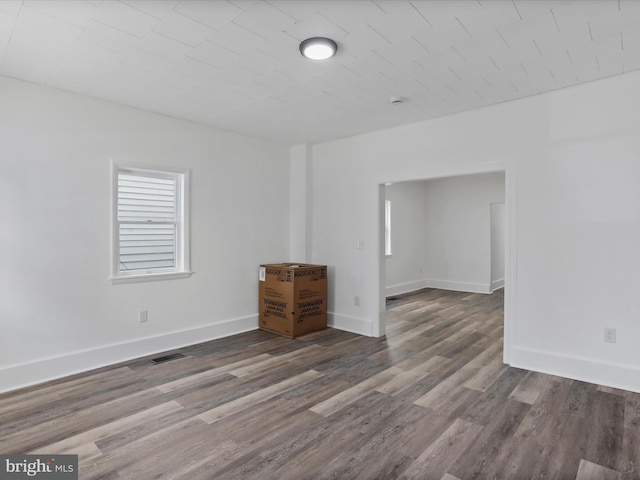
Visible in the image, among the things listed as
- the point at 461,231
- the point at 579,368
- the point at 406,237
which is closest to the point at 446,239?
the point at 461,231

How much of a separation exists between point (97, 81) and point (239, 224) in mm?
2187

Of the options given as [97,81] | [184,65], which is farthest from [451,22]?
[97,81]

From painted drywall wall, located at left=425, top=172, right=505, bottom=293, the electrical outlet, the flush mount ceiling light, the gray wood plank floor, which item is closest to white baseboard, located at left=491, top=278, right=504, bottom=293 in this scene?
painted drywall wall, located at left=425, top=172, right=505, bottom=293

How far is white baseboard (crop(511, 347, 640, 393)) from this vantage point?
298 cm

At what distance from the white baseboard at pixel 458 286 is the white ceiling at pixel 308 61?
504 centimetres

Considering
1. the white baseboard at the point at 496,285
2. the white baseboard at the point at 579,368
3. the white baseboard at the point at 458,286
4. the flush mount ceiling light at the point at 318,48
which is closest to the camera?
the flush mount ceiling light at the point at 318,48

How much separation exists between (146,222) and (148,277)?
Result: 60cm

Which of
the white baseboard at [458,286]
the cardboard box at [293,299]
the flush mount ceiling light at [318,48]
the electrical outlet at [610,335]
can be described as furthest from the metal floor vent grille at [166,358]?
the white baseboard at [458,286]

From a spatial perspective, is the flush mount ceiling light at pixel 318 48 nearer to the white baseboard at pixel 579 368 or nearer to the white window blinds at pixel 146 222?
the white window blinds at pixel 146 222

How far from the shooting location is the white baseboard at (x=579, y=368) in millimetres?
→ 2980

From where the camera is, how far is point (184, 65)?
2.82 metres

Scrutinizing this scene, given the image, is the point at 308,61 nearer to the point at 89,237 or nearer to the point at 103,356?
the point at 89,237

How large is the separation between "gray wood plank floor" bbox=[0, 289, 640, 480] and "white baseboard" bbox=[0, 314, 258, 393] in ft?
0.42

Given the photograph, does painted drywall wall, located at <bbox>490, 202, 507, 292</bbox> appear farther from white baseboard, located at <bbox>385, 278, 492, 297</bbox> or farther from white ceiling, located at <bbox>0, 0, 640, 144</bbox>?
white ceiling, located at <bbox>0, 0, 640, 144</bbox>
